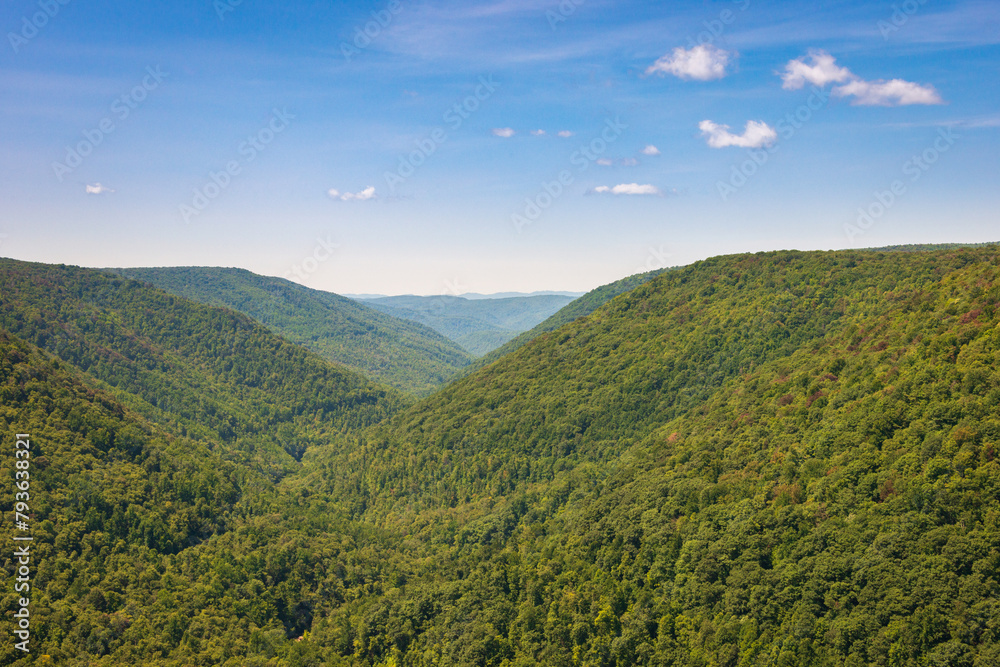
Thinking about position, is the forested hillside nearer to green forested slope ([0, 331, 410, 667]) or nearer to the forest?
the forest

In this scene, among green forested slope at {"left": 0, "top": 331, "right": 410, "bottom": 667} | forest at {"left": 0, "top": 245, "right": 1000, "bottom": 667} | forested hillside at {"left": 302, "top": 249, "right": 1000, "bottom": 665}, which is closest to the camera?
forested hillside at {"left": 302, "top": 249, "right": 1000, "bottom": 665}

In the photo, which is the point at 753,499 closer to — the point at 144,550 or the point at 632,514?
the point at 632,514

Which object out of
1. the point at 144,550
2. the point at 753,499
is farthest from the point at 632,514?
the point at 144,550

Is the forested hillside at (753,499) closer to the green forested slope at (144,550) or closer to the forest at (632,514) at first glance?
the forest at (632,514)

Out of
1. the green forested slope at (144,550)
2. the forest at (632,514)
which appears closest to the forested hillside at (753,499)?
the forest at (632,514)

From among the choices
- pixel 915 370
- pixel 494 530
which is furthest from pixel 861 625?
pixel 494 530

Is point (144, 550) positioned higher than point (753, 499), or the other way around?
point (753, 499)

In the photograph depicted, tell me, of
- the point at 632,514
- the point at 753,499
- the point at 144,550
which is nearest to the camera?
the point at 753,499

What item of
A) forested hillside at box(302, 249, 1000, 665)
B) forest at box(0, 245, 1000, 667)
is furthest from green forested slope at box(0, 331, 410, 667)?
forested hillside at box(302, 249, 1000, 665)
